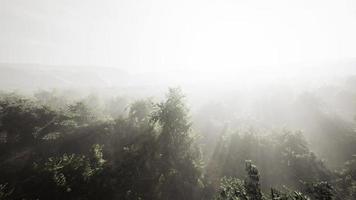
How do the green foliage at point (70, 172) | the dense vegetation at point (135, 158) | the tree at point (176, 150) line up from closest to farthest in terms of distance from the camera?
the green foliage at point (70, 172) < the dense vegetation at point (135, 158) < the tree at point (176, 150)

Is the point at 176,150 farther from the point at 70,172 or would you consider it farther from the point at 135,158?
the point at 70,172

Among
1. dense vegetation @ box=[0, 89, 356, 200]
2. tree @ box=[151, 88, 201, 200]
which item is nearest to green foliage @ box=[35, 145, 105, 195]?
dense vegetation @ box=[0, 89, 356, 200]

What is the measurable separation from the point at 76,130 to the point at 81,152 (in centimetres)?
534

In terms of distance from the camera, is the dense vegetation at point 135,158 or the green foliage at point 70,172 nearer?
the green foliage at point 70,172

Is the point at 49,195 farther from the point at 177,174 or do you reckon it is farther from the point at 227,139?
the point at 227,139

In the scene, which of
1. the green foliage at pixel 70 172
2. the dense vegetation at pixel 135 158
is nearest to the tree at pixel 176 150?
the dense vegetation at pixel 135 158

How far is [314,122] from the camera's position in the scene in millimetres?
65250

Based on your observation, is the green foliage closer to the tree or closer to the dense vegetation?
the dense vegetation

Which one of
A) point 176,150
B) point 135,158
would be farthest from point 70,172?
point 176,150

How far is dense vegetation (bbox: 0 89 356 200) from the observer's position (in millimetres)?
27234

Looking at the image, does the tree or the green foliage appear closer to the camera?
the green foliage

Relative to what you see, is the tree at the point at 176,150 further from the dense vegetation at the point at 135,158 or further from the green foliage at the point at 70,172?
the green foliage at the point at 70,172

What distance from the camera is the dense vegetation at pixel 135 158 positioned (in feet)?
89.4

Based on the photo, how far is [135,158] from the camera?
32.4 meters
